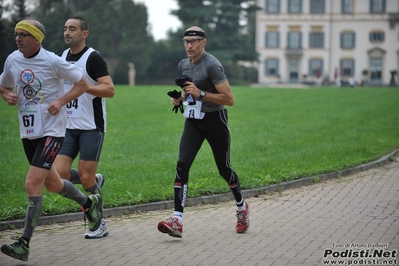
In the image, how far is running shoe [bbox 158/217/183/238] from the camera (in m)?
8.20

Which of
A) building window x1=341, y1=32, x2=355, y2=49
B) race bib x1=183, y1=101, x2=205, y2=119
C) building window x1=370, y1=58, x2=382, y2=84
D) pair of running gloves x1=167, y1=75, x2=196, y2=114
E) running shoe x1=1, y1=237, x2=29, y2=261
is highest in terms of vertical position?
building window x1=341, y1=32, x2=355, y2=49

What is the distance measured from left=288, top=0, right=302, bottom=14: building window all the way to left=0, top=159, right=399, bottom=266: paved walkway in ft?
283

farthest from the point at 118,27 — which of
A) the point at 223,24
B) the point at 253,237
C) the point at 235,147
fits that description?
the point at 253,237

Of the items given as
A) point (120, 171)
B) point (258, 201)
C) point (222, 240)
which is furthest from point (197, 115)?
point (120, 171)

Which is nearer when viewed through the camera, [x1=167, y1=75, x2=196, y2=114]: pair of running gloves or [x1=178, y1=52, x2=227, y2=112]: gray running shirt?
[x1=167, y1=75, x2=196, y2=114]: pair of running gloves

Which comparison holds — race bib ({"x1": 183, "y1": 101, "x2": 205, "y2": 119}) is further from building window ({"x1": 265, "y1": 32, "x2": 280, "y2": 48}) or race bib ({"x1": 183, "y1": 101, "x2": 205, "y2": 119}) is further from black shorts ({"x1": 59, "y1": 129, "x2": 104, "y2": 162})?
building window ({"x1": 265, "y1": 32, "x2": 280, "y2": 48})

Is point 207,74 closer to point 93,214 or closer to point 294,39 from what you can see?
point 93,214

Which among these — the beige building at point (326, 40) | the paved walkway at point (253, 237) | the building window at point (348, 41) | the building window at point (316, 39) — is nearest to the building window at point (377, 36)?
the beige building at point (326, 40)

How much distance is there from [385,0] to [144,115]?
242 ft

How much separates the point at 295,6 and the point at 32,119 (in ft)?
299

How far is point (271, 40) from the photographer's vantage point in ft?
317

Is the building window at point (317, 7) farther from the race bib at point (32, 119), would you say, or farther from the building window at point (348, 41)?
the race bib at point (32, 119)

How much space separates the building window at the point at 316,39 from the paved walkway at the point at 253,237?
284 feet

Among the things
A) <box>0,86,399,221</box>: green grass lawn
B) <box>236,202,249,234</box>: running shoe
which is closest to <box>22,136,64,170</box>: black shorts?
<box>0,86,399,221</box>: green grass lawn
